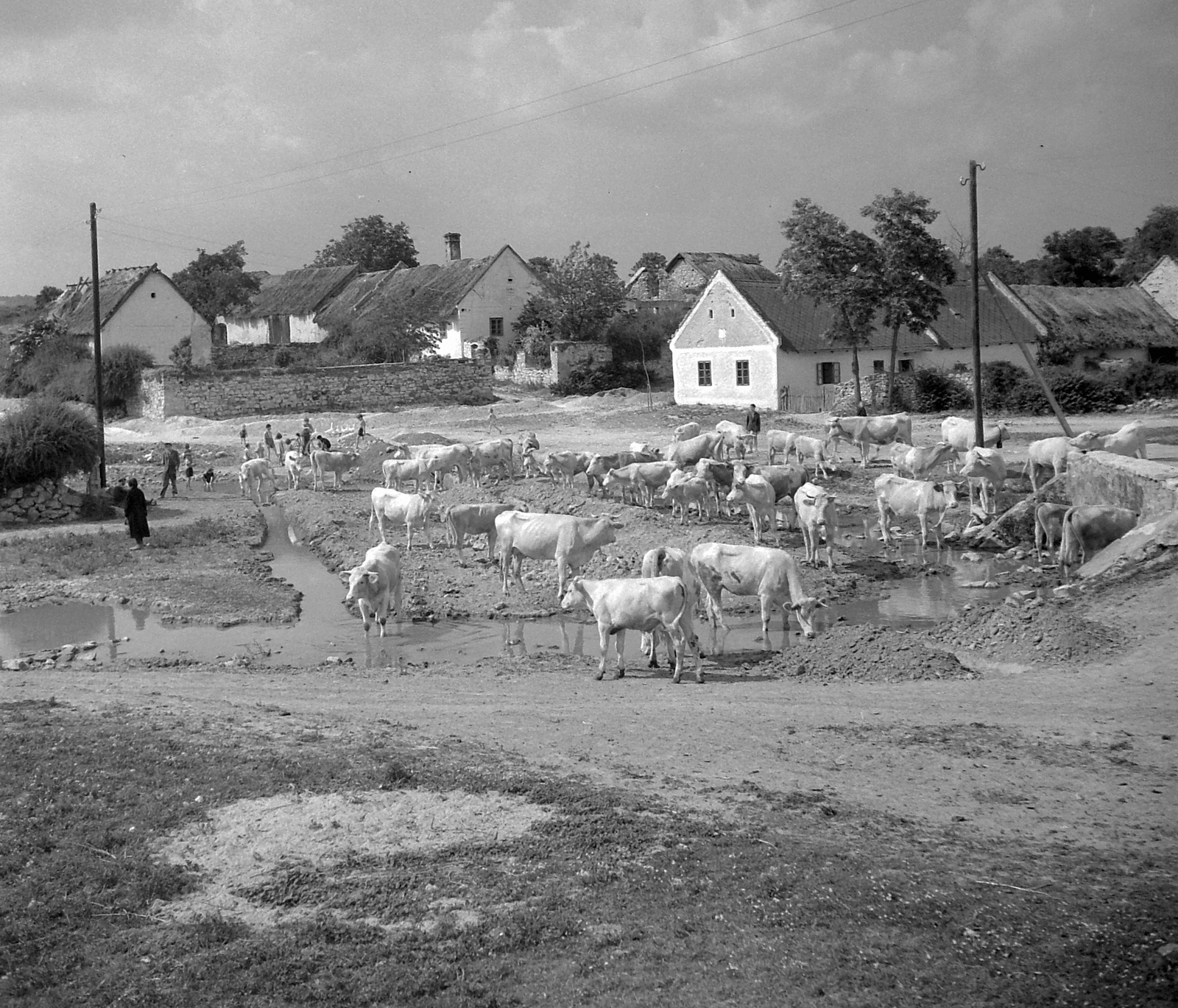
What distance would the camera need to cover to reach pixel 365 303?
6994cm

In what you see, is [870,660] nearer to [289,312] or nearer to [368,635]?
[368,635]

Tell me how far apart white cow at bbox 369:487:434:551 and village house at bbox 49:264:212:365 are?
130 feet

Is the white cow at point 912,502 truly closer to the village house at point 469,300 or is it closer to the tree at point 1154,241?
the village house at point 469,300

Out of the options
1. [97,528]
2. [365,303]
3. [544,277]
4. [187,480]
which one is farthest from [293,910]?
[365,303]

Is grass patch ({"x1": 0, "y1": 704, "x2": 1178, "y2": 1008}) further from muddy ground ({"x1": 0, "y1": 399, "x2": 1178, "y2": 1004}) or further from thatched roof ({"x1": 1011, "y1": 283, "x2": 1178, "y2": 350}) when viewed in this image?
thatched roof ({"x1": 1011, "y1": 283, "x2": 1178, "y2": 350})

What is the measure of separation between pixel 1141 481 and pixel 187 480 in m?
25.2

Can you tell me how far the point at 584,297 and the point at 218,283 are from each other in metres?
32.0

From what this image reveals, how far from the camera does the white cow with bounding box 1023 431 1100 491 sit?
2742 cm

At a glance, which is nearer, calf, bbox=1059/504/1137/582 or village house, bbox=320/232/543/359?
calf, bbox=1059/504/1137/582

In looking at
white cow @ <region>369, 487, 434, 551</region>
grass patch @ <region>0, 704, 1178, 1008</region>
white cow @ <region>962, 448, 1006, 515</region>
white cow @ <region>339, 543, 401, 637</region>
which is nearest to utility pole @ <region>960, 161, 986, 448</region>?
white cow @ <region>962, 448, 1006, 515</region>

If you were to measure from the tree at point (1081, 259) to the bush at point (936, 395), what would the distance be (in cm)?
3476

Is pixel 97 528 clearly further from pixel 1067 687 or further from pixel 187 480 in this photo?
pixel 1067 687

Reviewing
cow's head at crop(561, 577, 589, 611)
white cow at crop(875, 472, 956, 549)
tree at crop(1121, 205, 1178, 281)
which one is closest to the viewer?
cow's head at crop(561, 577, 589, 611)

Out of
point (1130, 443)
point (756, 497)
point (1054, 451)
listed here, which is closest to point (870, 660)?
point (756, 497)
